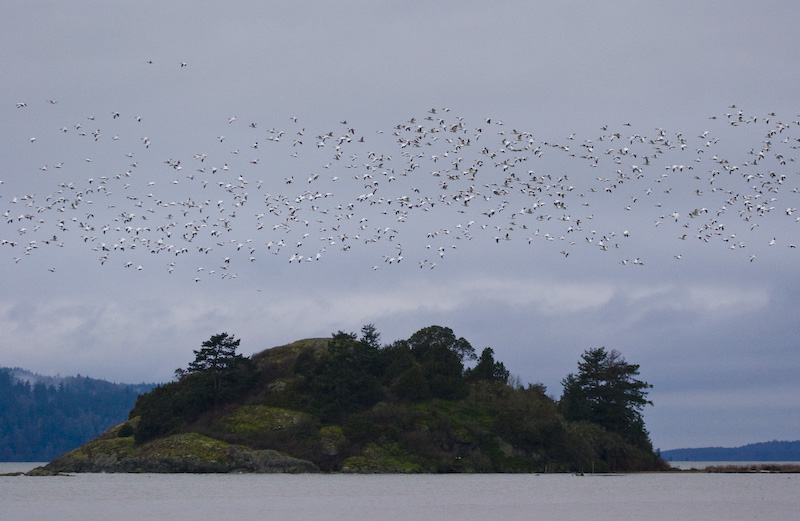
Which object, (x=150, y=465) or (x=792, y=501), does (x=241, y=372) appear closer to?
(x=150, y=465)

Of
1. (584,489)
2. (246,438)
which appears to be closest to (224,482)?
(246,438)

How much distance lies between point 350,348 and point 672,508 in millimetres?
71501

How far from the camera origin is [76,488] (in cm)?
7862

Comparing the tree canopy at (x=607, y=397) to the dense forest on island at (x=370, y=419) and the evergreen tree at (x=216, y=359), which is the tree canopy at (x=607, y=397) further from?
the evergreen tree at (x=216, y=359)

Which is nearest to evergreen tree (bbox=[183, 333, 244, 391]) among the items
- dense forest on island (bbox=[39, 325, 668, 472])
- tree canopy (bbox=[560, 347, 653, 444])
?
dense forest on island (bbox=[39, 325, 668, 472])

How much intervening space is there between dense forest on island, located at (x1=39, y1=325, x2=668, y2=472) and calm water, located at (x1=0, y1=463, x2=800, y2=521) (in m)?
16.1

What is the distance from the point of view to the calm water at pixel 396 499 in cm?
5500

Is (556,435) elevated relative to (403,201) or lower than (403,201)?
lower

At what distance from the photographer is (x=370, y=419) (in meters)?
114

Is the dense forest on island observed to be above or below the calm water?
above

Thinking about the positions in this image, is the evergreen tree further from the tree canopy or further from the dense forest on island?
the tree canopy

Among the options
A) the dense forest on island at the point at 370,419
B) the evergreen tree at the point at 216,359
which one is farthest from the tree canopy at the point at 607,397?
the evergreen tree at the point at 216,359

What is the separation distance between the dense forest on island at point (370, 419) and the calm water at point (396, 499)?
16143 millimetres

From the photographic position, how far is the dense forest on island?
109562 mm
